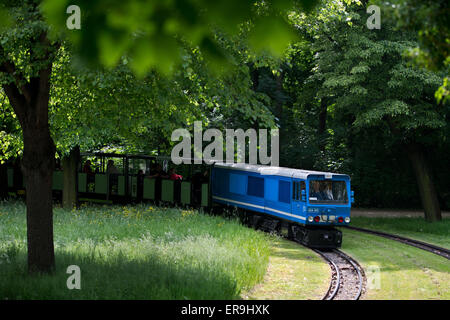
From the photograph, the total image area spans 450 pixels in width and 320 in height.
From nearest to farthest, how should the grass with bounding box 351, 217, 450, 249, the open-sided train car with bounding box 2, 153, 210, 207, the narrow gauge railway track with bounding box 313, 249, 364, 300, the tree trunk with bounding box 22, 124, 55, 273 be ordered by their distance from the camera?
the tree trunk with bounding box 22, 124, 55, 273
the narrow gauge railway track with bounding box 313, 249, 364, 300
the grass with bounding box 351, 217, 450, 249
the open-sided train car with bounding box 2, 153, 210, 207

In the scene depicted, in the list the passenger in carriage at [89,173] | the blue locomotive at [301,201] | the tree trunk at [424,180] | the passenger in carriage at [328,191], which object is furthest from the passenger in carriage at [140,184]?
the tree trunk at [424,180]

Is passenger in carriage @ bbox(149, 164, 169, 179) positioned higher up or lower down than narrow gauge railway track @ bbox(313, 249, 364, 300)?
higher up

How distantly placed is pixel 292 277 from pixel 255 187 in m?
8.58

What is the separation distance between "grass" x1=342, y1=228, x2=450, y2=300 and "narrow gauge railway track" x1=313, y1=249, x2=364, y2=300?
23 cm

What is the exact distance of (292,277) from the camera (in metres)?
13.6

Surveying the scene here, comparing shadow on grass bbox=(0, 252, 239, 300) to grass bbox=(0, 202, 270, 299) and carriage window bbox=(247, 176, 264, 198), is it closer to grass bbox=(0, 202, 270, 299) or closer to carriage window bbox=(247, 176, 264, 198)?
grass bbox=(0, 202, 270, 299)

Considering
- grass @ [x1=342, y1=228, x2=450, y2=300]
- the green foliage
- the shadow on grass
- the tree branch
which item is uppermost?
the tree branch

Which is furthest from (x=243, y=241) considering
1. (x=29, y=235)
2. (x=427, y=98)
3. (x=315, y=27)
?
(x=427, y=98)

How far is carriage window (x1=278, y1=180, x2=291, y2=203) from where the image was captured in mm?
19789

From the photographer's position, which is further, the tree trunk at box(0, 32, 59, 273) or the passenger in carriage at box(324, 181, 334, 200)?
the passenger in carriage at box(324, 181, 334, 200)

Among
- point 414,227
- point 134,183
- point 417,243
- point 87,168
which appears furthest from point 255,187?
point 87,168

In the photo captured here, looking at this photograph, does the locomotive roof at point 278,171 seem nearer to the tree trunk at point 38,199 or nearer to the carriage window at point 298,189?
the carriage window at point 298,189

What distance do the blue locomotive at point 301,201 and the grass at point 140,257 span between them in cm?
219

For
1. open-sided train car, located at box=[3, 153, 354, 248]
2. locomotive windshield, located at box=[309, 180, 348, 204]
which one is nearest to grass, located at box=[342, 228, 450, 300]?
open-sided train car, located at box=[3, 153, 354, 248]
